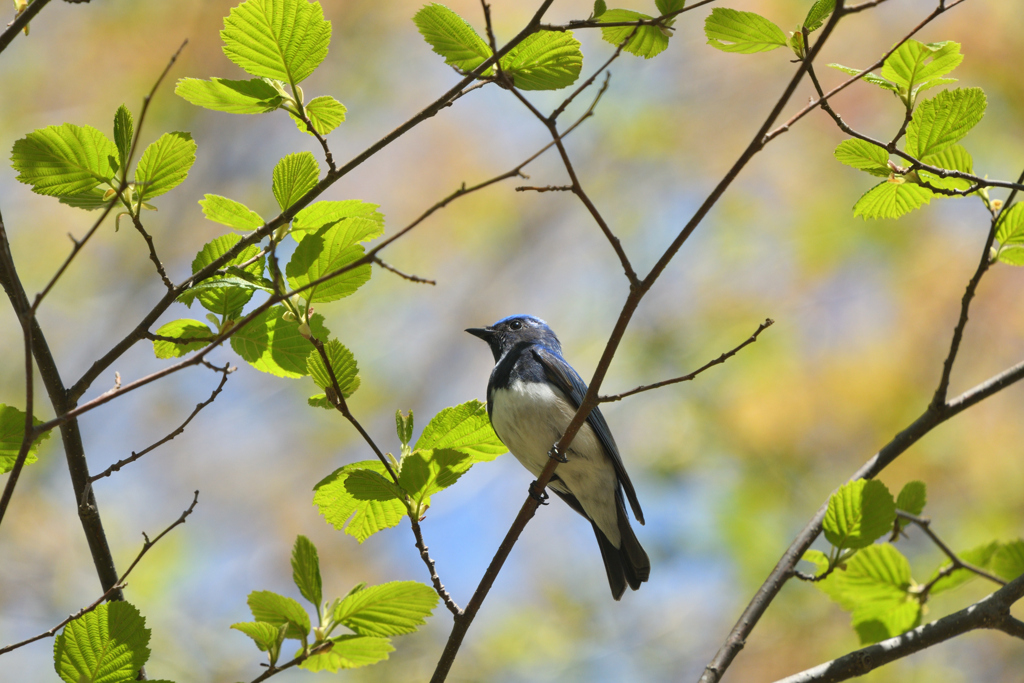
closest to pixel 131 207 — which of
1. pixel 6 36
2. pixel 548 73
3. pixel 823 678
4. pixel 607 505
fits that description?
pixel 6 36

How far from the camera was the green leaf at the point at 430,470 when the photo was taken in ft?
6.15

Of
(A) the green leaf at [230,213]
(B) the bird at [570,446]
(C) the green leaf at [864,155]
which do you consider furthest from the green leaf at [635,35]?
(B) the bird at [570,446]

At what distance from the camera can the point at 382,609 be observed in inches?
67.6

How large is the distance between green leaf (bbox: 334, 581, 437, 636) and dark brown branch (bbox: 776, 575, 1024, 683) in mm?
1069

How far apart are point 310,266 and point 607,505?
280cm

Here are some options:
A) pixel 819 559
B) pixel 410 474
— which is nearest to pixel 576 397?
pixel 819 559

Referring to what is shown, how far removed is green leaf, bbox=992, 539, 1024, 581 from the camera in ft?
8.11

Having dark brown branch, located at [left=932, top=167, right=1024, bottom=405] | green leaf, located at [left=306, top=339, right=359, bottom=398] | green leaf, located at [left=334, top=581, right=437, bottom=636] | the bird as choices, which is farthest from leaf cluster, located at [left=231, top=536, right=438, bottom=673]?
the bird

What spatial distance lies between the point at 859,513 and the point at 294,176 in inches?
71.2

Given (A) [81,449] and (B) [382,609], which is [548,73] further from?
(A) [81,449]

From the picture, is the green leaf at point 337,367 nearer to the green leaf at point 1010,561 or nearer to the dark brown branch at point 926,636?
the dark brown branch at point 926,636

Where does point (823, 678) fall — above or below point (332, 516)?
below

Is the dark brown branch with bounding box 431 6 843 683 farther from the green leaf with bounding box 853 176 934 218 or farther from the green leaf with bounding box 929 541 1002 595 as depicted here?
the green leaf with bounding box 929 541 1002 595

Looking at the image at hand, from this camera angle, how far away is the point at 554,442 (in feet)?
12.5
